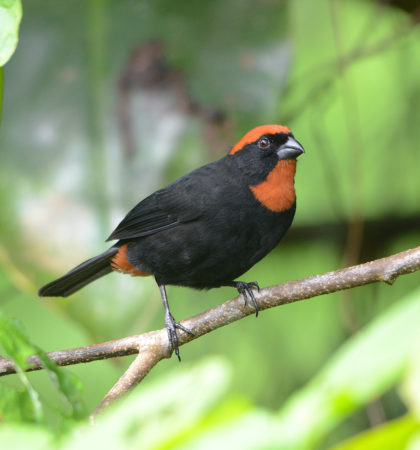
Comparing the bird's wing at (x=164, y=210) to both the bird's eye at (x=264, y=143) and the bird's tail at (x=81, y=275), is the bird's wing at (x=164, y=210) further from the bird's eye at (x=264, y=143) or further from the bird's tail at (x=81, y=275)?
the bird's eye at (x=264, y=143)

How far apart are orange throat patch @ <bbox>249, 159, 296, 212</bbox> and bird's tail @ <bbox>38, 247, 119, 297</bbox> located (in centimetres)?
71

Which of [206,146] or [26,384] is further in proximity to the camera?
[206,146]

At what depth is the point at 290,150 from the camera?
8.46 ft

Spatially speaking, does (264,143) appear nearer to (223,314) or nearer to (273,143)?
(273,143)

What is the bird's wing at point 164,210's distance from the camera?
101 inches

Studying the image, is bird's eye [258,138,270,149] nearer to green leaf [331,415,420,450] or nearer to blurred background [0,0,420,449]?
blurred background [0,0,420,449]

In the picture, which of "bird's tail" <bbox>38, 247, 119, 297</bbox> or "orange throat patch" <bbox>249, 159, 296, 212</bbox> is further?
"bird's tail" <bbox>38, 247, 119, 297</bbox>

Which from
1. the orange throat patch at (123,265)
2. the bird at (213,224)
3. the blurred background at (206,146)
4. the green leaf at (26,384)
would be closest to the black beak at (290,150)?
the bird at (213,224)

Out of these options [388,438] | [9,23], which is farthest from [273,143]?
[388,438]

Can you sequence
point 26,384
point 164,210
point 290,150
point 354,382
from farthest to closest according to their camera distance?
1. point 164,210
2. point 290,150
3. point 26,384
4. point 354,382

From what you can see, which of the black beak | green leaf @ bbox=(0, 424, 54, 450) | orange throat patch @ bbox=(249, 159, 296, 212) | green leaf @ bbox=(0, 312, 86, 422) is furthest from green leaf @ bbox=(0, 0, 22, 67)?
the black beak

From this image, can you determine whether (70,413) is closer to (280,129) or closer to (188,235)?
(188,235)

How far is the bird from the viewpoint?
2422 mm

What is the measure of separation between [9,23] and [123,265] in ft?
6.06
